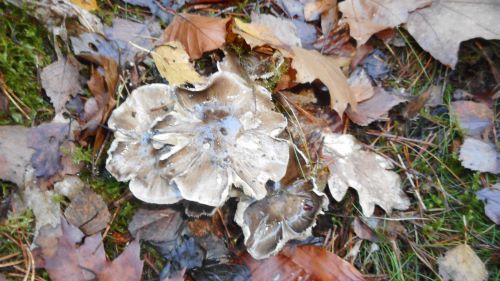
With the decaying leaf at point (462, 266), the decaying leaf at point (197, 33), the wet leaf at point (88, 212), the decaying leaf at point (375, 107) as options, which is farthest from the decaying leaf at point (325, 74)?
the wet leaf at point (88, 212)

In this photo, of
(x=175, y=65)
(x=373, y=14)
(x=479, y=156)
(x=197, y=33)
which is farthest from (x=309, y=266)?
(x=373, y=14)

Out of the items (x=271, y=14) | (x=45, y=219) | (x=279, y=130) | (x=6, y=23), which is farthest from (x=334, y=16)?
(x=45, y=219)

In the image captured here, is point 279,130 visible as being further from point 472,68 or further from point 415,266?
point 472,68

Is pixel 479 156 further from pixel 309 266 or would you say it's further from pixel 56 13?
pixel 56 13

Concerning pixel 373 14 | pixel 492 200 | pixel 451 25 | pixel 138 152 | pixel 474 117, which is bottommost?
pixel 492 200

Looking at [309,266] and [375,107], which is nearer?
[309,266]

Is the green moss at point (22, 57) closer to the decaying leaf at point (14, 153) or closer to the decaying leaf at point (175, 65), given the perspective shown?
the decaying leaf at point (14, 153)
